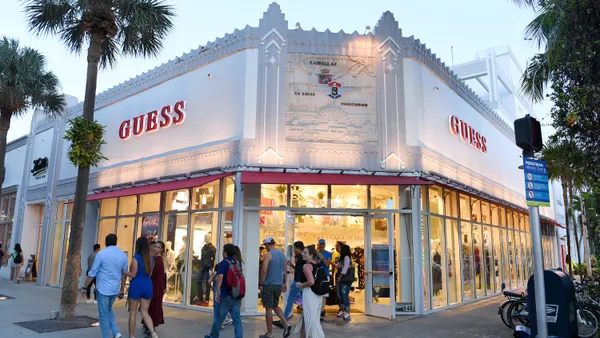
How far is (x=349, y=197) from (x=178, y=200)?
200 inches

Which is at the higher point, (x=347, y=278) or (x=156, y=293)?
(x=347, y=278)

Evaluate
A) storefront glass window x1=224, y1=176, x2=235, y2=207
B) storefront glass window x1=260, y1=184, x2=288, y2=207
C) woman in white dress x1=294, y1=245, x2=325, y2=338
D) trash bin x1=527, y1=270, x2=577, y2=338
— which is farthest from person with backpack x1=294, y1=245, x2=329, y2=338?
storefront glass window x1=224, y1=176, x2=235, y2=207

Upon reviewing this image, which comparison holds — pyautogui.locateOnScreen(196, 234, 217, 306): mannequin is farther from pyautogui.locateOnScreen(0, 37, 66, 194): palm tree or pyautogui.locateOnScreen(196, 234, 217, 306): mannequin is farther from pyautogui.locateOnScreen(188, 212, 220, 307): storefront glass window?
pyautogui.locateOnScreen(0, 37, 66, 194): palm tree

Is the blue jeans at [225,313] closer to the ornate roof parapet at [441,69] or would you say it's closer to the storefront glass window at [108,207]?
the ornate roof parapet at [441,69]

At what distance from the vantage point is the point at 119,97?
15.9 metres

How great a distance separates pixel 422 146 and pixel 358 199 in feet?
7.51

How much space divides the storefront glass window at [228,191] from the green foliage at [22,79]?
776cm

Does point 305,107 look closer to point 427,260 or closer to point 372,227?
point 372,227

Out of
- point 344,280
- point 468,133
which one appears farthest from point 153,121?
point 468,133

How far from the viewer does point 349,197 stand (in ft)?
38.4

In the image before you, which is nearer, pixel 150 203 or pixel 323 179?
pixel 323 179

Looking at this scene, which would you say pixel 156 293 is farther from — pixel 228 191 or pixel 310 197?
pixel 310 197

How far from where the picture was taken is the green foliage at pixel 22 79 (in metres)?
14.2

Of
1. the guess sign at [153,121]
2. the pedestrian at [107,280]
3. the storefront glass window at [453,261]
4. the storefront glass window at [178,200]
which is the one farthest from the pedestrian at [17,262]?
the storefront glass window at [453,261]
